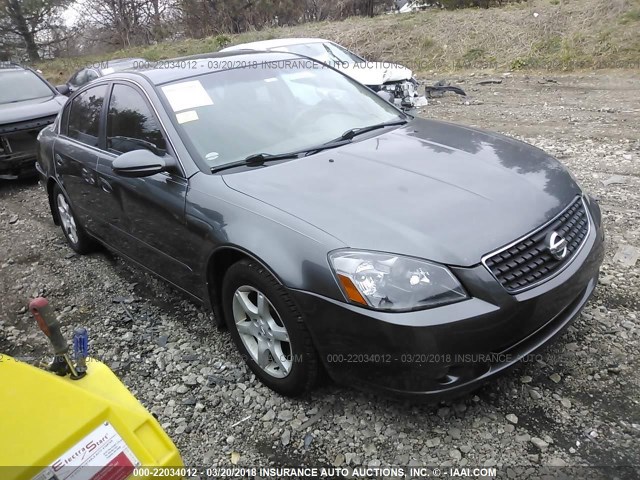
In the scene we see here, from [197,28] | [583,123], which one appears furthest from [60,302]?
[197,28]

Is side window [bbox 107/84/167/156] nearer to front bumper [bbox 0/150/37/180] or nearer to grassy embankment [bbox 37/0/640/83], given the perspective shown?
front bumper [bbox 0/150/37/180]

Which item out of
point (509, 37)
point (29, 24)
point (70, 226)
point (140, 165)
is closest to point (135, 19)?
point (29, 24)

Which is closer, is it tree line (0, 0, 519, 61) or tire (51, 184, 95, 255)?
tire (51, 184, 95, 255)

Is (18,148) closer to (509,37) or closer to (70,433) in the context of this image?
(70,433)

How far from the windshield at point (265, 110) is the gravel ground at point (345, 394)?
1239 millimetres

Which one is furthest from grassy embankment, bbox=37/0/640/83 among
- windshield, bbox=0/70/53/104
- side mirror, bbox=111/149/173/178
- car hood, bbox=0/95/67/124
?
side mirror, bbox=111/149/173/178

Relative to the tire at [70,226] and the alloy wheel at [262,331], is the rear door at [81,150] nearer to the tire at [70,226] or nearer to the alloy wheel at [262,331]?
the tire at [70,226]

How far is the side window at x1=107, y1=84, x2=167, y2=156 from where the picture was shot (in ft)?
10.2

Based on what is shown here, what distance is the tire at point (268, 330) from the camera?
7.72 ft

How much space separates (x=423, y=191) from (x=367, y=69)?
24.4 feet

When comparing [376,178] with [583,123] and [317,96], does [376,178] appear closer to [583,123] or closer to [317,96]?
[317,96]

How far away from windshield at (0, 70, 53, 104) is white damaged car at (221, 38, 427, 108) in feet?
10.8

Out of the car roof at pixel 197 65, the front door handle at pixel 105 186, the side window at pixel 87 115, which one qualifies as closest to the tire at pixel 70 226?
the side window at pixel 87 115

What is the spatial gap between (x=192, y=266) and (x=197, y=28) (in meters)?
26.8
